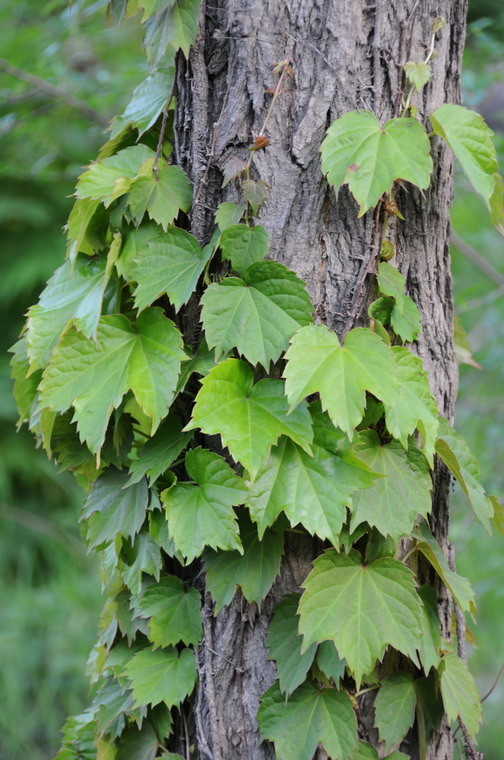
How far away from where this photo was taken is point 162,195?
3.52ft

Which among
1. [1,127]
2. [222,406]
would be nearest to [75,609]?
[1,127]

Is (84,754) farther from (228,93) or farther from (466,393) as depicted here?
(466,393)

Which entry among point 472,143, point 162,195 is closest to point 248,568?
point 162,195

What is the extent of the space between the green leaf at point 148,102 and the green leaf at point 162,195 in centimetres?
11

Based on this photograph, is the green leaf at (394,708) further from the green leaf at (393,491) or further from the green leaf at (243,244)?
the green leaf at (243,244)

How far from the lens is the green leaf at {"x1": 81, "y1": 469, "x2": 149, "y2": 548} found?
1064mm

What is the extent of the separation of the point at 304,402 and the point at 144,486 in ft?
0.95

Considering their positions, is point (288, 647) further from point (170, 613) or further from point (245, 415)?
point (245, 415)

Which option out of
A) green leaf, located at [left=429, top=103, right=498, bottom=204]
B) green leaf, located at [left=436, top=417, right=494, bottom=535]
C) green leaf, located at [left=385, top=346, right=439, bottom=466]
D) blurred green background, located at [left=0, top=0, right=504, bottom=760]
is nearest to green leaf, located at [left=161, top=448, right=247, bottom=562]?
green leaf, located at [left=385, top=346, right=439, bottom=466]

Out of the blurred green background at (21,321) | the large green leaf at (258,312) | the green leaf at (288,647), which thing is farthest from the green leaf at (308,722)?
the blurred green background at (21,321)

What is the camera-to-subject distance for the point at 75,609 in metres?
3.49

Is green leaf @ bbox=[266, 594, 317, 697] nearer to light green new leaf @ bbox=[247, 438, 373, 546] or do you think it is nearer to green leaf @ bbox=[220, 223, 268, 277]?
light green new leaf @ bbox=[247, 438, 373, 546]

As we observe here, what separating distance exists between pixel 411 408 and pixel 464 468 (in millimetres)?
227

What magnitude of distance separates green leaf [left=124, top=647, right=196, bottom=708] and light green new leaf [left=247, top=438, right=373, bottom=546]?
0.30m
